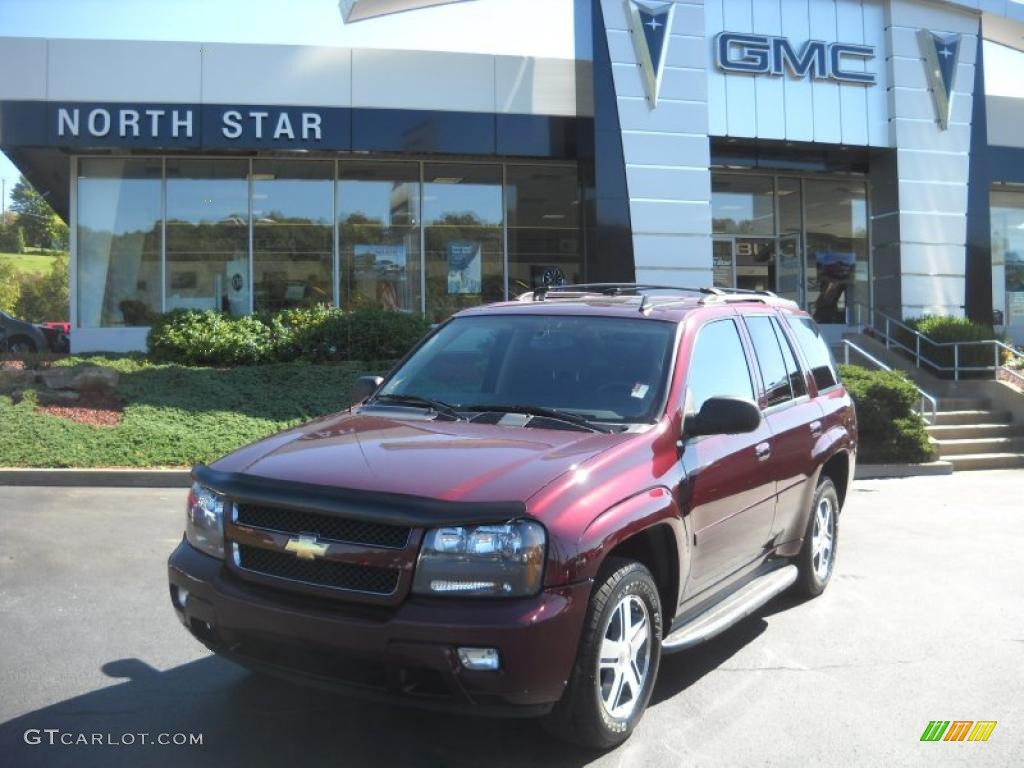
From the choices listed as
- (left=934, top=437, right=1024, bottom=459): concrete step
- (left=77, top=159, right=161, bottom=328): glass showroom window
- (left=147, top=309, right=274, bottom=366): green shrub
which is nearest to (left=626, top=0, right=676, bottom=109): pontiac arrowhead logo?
(left=934, top=437, right=1024, bottom=459): concrete step

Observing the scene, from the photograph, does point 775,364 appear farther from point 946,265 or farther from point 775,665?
point 946,265

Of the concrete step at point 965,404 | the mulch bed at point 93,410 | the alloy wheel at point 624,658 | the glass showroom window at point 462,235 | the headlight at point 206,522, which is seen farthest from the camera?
the glass showroom window at point 462,235

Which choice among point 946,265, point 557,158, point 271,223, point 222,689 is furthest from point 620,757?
point 946,265

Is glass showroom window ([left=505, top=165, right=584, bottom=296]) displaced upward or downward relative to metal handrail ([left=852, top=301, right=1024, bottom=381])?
upward

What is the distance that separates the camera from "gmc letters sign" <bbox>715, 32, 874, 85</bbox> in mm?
16859

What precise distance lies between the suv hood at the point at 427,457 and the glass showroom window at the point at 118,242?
15.1 metres

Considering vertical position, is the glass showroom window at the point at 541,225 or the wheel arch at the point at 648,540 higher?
the glass showroom window at the point at 541,225

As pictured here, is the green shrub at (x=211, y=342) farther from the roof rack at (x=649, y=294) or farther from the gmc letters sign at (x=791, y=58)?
the gmc letters sign at (x=791, y=58)

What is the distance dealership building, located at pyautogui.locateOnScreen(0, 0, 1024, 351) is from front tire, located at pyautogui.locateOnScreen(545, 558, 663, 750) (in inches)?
509

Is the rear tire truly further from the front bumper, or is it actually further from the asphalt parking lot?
the front bumper

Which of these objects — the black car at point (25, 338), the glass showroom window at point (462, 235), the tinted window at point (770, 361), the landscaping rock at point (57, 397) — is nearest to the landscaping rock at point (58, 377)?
the landscaping rock at point (57, 397)

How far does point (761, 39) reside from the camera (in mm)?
17031

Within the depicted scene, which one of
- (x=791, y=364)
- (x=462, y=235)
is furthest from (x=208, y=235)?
(x=791, y=364)

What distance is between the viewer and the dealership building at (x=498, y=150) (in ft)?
52.6
